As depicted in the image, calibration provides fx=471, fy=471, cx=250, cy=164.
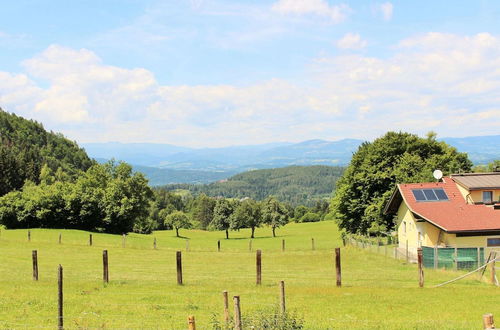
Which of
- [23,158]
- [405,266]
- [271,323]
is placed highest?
[23,158]

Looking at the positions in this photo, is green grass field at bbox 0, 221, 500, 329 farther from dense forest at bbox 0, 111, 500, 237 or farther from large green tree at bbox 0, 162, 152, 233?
large green tree at bbox 0, 162, 152, 233

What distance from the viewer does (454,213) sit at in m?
39.4

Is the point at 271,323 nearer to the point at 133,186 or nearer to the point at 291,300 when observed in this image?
the point at 291,300

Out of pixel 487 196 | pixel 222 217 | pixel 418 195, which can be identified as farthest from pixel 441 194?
pixel 222 217

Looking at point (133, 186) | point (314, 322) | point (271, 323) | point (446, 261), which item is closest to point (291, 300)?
point (314, 322)

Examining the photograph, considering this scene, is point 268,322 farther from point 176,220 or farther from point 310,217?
point 310,217

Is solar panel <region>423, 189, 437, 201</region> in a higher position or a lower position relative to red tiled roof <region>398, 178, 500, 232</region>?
higher

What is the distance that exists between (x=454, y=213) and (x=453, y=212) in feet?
0.56

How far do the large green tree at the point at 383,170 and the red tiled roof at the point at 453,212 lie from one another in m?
10.1

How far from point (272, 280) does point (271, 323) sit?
15893mm

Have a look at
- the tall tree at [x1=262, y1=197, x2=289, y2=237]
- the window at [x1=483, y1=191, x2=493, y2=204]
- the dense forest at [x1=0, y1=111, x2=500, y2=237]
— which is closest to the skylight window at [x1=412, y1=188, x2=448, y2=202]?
the window at [x1=483, y1=191, x2=493, y2=204]

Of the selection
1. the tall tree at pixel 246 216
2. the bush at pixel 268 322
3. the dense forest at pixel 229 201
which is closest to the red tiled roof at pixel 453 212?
the dense forest at pixel 229 201

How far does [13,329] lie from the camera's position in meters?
13.7

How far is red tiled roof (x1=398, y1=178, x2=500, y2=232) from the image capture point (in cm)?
3706
